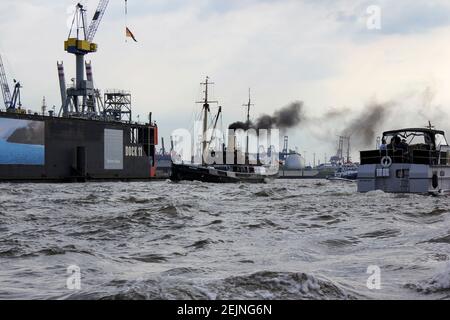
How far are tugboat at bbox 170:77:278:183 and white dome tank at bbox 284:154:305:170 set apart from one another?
3356 inches

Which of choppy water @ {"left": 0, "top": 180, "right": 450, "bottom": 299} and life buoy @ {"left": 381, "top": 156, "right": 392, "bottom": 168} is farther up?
life buoy @ {"left": 381, "top": 156, "right": 392, "bottom": 168}

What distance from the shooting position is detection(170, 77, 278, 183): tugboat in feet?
239

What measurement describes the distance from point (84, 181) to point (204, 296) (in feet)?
238

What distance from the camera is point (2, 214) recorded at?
824 inches

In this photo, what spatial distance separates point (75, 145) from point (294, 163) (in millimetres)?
115573

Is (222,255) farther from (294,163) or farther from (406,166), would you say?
(294,163)

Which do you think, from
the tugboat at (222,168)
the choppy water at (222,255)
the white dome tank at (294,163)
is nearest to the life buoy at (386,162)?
the choppy water at (222,255)

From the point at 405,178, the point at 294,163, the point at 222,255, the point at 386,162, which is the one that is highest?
the point at 386,162

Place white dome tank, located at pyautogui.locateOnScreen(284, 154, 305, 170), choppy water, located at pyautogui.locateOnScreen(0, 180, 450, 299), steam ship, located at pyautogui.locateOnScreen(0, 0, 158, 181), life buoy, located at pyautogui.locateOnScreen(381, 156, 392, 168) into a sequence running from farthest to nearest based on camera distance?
white dome tank, located at pyautogui.locateOnScreen(284, 154, 305, 170) → steam ship, located at pyautogui.locateOnScreen(0, 0, 158, 181) → life buoy, located at pyautogui.locateOnScreen(381, 156, 392, 168) → choppy water, located at pyautogui.locateOnScreen(0, 180, 450, 299)

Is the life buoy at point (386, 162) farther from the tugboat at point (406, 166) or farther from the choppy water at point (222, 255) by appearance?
the choppy water at point (222, 255)

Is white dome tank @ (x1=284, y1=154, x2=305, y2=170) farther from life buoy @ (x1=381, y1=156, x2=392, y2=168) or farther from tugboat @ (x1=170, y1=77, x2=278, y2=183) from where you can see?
life buoy @ (x1=381, y1=156, x2=392, y2=168)

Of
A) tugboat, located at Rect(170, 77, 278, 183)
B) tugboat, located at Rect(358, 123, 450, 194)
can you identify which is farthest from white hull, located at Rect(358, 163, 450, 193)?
tugboat, located at Rect(170, 77, 278, 183)

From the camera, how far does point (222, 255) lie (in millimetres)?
11656

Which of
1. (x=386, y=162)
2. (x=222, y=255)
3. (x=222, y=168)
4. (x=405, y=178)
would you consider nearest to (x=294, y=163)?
(x=222, y=168)
